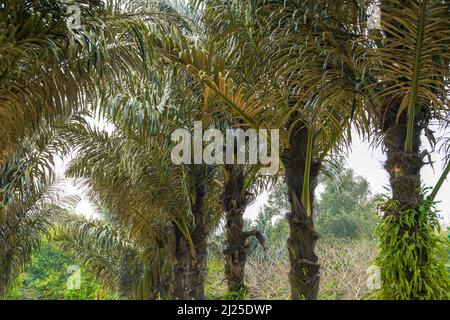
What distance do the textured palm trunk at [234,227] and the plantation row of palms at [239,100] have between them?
13 millimetres

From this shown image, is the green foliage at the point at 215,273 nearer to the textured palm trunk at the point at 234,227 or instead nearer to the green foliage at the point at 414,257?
the textured palm trunk at the point at 234,227

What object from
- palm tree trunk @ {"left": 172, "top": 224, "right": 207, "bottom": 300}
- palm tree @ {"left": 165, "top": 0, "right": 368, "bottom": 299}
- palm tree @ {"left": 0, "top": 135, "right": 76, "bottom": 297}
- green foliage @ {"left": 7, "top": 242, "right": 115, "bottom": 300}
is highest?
palm tree @ {"left": 165, "top": 0, "right": 368, "bottom": 299}

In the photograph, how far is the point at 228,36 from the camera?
3443mm

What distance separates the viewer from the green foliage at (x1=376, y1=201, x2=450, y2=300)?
8.16 feet

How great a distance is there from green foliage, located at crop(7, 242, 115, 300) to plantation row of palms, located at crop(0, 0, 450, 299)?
5.16 m

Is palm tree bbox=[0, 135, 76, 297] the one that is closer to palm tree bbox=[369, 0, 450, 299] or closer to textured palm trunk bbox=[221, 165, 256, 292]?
textured palm trunk bbox=[221, 165, 256, 292]

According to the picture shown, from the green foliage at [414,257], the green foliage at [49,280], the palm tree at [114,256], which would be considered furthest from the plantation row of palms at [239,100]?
the green foliage at [49,280]

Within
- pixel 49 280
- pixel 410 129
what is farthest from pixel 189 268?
pixel 49 280

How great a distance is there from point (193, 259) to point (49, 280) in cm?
748

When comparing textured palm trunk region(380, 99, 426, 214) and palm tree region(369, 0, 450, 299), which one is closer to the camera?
palm tree region(369, 0, 450, 299)

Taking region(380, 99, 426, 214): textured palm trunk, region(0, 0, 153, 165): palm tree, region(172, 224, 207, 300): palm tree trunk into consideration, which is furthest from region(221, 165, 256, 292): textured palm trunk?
region(380, 99, 426, 214): textured palm trunk

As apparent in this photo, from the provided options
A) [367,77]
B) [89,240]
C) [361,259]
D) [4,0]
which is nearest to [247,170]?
[367,77]

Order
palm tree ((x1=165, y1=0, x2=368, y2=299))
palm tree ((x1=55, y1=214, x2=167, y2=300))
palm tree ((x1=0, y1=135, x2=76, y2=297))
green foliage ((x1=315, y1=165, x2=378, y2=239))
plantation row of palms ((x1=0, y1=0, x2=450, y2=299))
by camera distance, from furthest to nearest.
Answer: green foliage ((x1=315, y1=165, x2=378, y2=239)) → palm tree ((x1=55, y1=214, x2=167, y2=300)) → palm tree ((x1=0, y1=135, x2=76, y2=297)) → palm tree ((x1=165, y1=0, x2=368, y2=299)) → plantation row of palms ((x1=0, y1=0, x2=450, y2=299))
